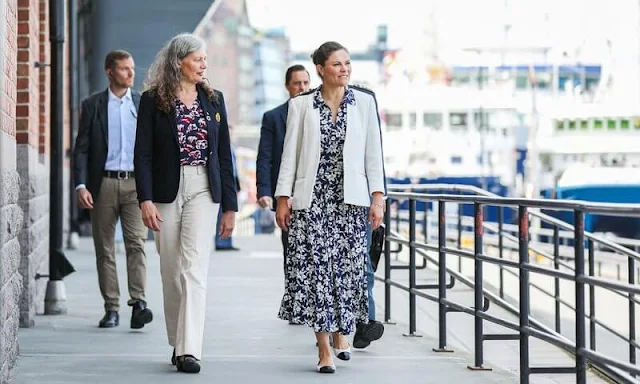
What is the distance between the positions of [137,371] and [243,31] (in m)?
158

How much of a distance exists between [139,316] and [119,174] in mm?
953

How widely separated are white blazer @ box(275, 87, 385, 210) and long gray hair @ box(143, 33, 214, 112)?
1.77 feet

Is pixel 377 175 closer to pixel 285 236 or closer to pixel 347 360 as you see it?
pixel 347 360

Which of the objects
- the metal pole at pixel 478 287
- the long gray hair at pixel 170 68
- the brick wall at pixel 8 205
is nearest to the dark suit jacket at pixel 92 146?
the brick wall at pixel 8 205

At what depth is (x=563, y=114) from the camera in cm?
8575

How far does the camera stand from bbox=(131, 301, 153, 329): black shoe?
915 centimetres

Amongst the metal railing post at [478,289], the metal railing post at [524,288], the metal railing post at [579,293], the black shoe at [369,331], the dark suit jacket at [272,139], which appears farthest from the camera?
the dark suit jacket at [272,139]

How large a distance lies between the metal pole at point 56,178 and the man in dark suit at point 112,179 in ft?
3.56

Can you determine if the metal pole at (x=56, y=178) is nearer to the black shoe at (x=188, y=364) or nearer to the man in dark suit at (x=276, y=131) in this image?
the man in dark suit at (x=276, y=131)

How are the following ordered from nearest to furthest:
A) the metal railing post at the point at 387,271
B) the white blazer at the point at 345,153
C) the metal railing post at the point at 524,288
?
the metal railing post at the point at 524,288 < the white blazer at the point at 345,153 < the metal railing post at the point at 387,271

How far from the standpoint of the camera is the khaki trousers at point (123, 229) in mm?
9094

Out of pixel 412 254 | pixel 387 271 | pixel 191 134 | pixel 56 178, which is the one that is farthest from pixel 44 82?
pixel 191 134

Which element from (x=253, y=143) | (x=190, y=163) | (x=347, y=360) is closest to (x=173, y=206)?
(x=190, y=163)

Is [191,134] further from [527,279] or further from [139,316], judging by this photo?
[139,316]
